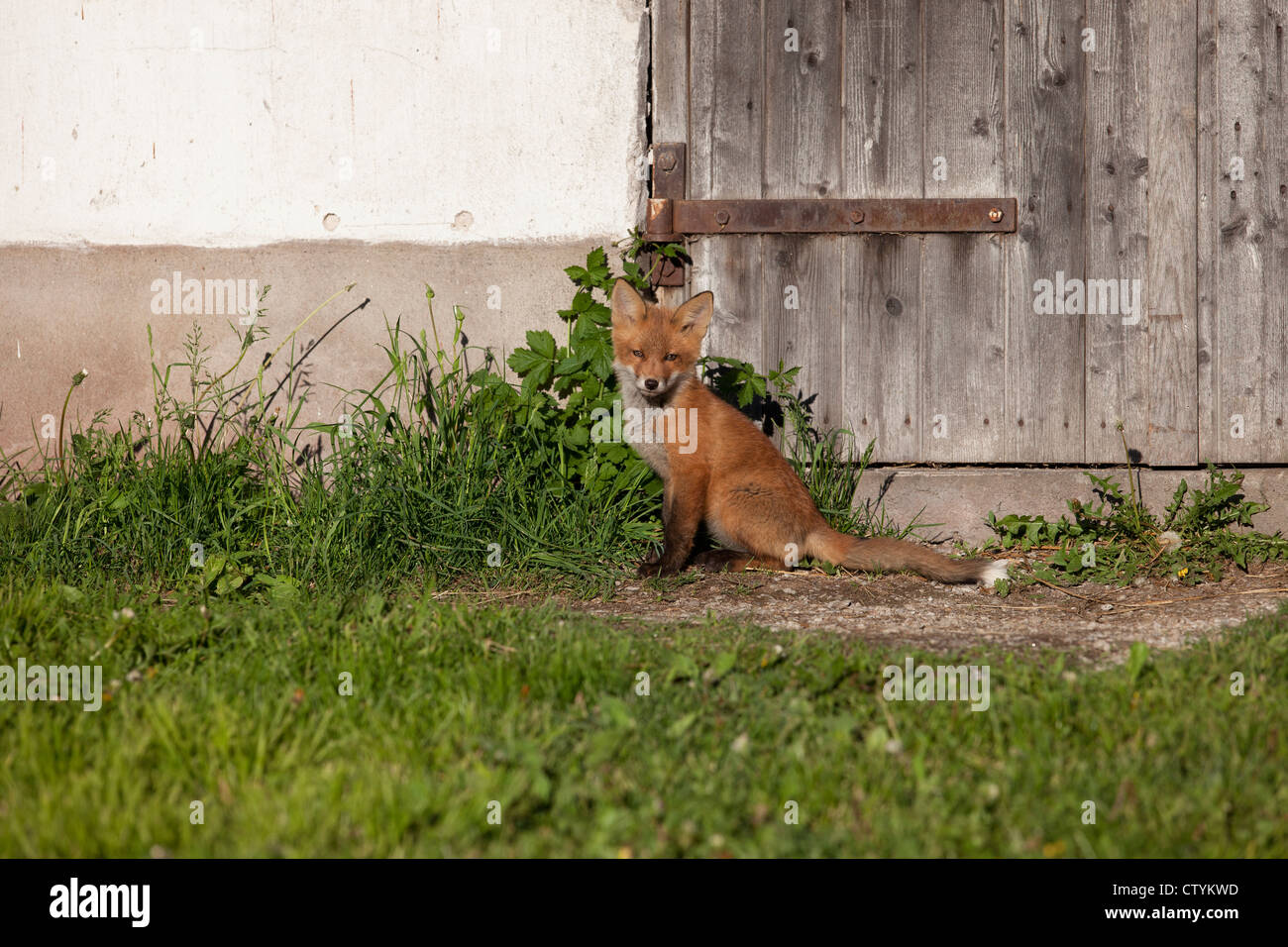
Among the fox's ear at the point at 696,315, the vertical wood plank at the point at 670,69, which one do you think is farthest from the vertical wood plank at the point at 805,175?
the fox's ear at the point at 696,315

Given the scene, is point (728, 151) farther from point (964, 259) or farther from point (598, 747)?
point (598, 747)

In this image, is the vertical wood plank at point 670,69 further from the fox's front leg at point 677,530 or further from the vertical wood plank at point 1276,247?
the vertical wood plank at point 1276,247

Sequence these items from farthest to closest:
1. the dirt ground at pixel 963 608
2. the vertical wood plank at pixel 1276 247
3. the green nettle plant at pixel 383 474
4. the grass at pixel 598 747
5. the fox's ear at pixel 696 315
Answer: the vertical wood plank at pixel 1276 247 → the fox's ear at pixel 696 315 → the green nettle plant at pixel 383 474 → the dirt ground at pixel 963 608 → the grass at pixel 598 747

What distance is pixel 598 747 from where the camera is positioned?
222 cm

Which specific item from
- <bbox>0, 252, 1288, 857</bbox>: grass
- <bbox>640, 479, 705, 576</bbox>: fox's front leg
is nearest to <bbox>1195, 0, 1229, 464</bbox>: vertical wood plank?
<bbox>0, 252, 1288, 857</bbox>: grass

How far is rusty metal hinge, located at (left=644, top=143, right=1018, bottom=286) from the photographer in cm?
462

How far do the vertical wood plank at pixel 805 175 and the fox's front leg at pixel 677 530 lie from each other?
944 millimetres

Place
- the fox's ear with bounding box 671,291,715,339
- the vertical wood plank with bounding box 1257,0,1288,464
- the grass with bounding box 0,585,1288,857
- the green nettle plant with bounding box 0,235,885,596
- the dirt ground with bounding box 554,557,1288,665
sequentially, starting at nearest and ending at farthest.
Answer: the grass with bounding box 0,585,1288,857, the dirt ground with bounding box 554,557,1288,665, the green nettle plant with bounding box 0,235,885,596, the fox's ear with bounding box 671,291,715,339, the vertical wood plank with bounding box 1257,0,1288,464

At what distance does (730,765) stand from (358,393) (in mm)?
3169

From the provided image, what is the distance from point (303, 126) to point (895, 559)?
3.38 metres

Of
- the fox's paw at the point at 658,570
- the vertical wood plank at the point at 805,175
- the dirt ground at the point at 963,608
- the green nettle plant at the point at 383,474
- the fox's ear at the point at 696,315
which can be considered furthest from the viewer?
the vertical wood plank at the point at 805,175

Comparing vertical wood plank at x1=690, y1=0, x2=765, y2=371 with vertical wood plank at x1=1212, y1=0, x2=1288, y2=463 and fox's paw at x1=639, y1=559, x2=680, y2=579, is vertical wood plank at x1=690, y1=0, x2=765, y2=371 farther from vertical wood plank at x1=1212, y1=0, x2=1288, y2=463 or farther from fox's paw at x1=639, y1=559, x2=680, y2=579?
vertical wood plank at x1=1212, y1=0, x2=1288, y2=463

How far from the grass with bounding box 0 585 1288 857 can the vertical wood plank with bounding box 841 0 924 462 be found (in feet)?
6.26

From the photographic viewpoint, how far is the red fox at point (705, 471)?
161 inches
